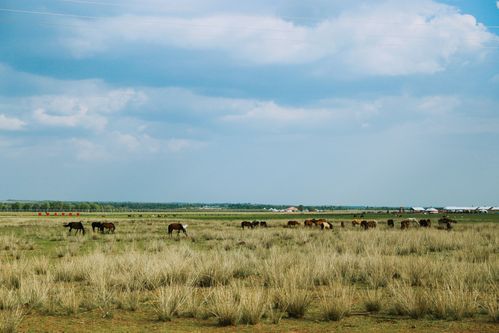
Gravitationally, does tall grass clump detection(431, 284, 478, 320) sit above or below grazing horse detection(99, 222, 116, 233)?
above

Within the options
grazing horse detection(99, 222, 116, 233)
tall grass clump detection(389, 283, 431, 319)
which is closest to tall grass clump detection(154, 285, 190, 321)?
tall grass clump detection(389, 283, 431, 319)

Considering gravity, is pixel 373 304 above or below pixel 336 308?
below

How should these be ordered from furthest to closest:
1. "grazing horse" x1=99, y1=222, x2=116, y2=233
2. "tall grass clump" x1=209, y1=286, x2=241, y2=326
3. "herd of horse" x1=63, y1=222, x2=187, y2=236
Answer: "grazing horse" x1=99, y1=222, x2=116, y2=233
"herd of horse" x1=63, y1=222, x2=187, y2=236
"tall grass clump" x1=209, y1=286, x2=241, y2=326

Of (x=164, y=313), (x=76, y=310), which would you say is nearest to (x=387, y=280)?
(x=164, y=313)

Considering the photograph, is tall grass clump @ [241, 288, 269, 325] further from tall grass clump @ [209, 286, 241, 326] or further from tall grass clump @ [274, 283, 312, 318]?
tall grass clump @ [274, 283, 312, 318]

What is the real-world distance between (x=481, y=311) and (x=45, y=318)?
382 inches

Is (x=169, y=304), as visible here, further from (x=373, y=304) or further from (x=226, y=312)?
(x=373, y=304)

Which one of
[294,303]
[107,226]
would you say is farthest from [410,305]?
[107,226]

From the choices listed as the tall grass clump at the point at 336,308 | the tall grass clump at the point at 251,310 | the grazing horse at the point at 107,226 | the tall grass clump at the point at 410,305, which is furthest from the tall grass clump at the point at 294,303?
the grazing horse at the point at 107,226

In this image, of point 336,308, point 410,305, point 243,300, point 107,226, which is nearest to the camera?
point 243,300

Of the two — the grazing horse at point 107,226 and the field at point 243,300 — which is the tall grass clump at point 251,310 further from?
the grazing horse at point 107,226

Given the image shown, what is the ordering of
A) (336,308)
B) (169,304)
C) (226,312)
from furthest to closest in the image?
(169,304), (336,308), (226,312)

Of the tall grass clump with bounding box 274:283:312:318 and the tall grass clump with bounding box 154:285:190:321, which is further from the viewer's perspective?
the tall grass clump with bounding box 274:283:312:318

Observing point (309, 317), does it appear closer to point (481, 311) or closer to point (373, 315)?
point (373, 315)
